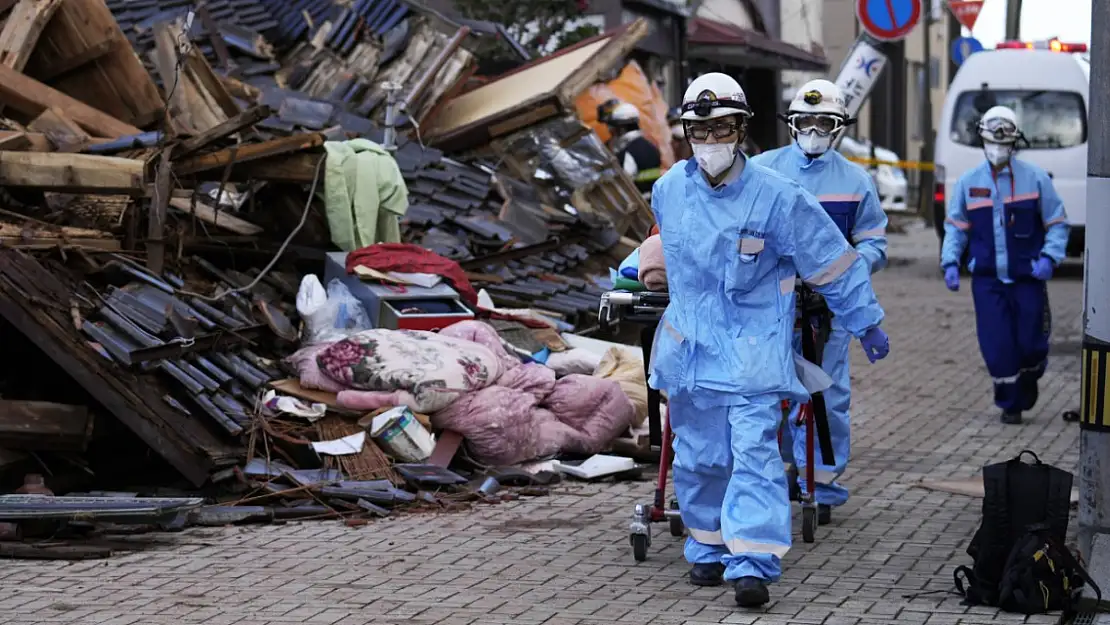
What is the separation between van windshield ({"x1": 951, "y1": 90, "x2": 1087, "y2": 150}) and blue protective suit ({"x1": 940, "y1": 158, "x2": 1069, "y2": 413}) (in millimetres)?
9863

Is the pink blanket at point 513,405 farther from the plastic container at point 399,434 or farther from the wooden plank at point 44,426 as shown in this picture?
the wooden plank at point 44,426

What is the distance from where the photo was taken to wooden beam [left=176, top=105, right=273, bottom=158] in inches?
379

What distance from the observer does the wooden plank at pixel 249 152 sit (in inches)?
396

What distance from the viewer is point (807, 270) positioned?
686cm

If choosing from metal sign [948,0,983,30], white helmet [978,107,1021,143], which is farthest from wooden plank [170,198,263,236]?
metal sign [948,0,983,30]

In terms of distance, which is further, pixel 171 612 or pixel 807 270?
pixel 807 270

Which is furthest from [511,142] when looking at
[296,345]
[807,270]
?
[807,270]

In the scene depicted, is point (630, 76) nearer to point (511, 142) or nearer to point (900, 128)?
point (511, 142)

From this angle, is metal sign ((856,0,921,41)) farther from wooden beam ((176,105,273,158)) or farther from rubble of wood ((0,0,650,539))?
wooden beam ((176,105,273,158))

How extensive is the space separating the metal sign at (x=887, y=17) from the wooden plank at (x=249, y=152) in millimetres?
6763

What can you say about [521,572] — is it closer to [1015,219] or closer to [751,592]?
[751,592]

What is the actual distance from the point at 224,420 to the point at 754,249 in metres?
3.17

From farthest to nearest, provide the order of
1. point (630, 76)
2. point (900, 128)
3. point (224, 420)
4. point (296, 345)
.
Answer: point (900, 128), point (630, 76), point (296, 345), point (224, 420)

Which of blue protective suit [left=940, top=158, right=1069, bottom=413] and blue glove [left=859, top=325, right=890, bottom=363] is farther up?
blue glove [left=859, top=325, right=890, bottom=363]
